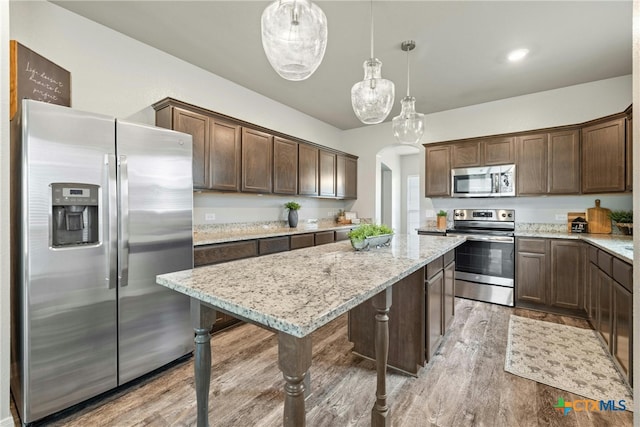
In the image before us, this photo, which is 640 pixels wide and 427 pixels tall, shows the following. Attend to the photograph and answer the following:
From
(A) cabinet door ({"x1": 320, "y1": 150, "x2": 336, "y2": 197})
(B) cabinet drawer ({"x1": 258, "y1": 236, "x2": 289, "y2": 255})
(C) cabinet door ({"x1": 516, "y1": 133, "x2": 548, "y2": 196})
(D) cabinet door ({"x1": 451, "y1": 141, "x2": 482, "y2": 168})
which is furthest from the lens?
(A) cabinet door ({"x1": 320, "y1": 150, "x2": 336, "y2": 197})

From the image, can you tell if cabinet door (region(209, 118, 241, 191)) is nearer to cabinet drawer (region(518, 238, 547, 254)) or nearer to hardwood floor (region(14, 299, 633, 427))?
hardwood floor (region(14, 299, 633, 427))

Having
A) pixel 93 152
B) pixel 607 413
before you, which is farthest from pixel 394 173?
pixel 93 152

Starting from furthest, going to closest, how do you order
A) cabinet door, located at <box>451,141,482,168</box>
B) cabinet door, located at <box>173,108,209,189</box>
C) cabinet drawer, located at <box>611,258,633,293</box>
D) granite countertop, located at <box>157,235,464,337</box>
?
cabinet door, located at <box>451,141,482,168</box>, cabinet door, located at <box>173,108,209,189</box>, cabinet drawer, located at <box>611,258,633,293</box>, granite countertop, located at <box>157,235,464,337</box>

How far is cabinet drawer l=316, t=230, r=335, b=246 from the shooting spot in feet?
13.9

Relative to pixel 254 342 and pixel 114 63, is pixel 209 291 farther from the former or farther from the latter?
pixel 114 63

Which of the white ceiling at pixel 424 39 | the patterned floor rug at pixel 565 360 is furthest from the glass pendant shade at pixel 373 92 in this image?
the patterned floor rug at pixel 565 360

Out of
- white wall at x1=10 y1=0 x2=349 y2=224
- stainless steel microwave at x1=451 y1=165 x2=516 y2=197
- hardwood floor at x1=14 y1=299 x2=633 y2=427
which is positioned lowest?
hardwood floor at x1=14 y1=299 x2=633 y2=427

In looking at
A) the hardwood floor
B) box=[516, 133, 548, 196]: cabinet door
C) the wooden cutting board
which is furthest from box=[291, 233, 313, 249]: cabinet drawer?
the wooden cutting board

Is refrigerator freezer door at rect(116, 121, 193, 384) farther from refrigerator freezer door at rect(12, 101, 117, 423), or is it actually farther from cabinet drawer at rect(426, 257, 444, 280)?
cabinet drawer at rect(426, 257, 444, 280)

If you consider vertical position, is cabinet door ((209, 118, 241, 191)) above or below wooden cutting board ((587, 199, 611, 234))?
above

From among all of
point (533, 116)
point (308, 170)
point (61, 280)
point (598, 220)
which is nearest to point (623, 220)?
point (598, 220)

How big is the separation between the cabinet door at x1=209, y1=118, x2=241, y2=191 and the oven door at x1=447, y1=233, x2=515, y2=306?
125 inches

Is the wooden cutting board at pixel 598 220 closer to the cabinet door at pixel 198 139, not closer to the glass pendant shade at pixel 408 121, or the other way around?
the glass pendant shade at pixel 408 121

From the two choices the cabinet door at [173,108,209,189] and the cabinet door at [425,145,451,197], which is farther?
the cabinet door at [425,145,451,197]
